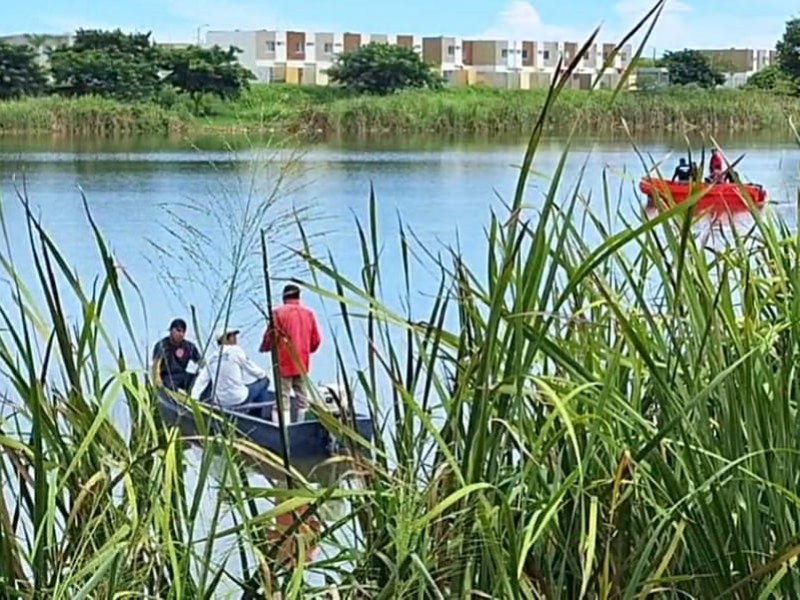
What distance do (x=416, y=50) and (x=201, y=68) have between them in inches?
640

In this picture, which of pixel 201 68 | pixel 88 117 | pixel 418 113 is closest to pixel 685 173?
pixel 201 68

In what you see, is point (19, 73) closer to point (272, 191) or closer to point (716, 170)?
point (716, 170)

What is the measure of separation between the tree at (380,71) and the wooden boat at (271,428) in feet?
138

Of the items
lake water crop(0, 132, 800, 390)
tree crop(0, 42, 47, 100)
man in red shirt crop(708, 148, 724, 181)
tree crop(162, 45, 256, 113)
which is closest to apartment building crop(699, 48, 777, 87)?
lake water crop(0, 132, 800, 390)

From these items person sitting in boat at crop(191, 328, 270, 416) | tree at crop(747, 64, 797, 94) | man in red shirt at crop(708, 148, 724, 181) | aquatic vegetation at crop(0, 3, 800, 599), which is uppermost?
tree at crop(747, 64, 797, 94)

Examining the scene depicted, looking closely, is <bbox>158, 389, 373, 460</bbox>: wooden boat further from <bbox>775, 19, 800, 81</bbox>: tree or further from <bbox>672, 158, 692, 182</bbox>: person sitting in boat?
<bbox>775, 19, 800, 81</bbox>: tree

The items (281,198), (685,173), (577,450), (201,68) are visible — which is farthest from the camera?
(201,68)

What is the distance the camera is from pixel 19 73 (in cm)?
4356

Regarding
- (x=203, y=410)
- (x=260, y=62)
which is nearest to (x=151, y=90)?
(x=260, y=62)

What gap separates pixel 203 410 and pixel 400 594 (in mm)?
454

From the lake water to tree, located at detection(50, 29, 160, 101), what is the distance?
500 cm

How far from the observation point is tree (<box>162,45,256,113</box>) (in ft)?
122

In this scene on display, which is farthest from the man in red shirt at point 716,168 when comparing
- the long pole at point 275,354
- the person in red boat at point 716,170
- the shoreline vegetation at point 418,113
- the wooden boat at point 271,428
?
the shoreline vegetation at point 418,113

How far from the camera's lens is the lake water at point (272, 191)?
230 centimetres
